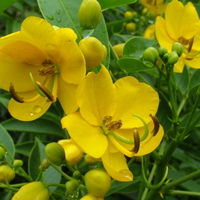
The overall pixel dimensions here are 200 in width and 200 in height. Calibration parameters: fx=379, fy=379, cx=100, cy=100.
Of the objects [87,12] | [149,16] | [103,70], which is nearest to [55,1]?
[87,12]

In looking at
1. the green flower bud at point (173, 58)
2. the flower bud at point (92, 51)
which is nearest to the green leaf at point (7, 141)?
the flower bud at point (92, 51)

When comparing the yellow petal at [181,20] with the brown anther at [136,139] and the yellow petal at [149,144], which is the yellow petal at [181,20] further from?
the brown anther at [136,139]

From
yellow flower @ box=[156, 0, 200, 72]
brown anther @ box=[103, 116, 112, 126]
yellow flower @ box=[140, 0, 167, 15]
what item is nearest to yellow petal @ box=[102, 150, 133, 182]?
brown anther @ box=[103, 116, 112, 126]

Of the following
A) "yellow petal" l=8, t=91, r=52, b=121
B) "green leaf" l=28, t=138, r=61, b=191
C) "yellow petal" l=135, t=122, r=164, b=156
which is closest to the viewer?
"yellow petal" l=135, t=122, r=164, b=156

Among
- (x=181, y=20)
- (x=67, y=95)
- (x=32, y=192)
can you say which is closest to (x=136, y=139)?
(x=67, y=95)

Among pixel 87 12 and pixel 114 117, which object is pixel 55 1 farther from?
pixel 114 117

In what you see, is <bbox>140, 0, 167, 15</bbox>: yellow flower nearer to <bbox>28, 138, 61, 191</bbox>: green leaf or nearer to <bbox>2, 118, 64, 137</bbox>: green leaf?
<bbox>2, 118, 64, 137</bbox>: green leaf

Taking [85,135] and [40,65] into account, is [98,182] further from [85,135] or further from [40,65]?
[40,65]
